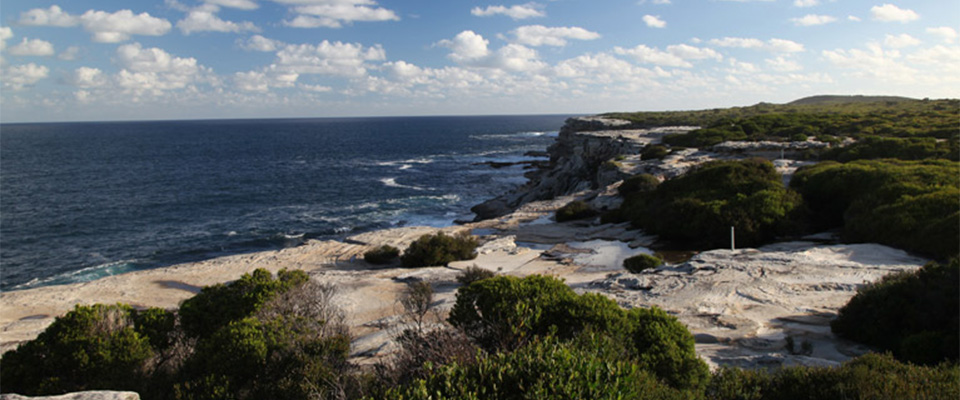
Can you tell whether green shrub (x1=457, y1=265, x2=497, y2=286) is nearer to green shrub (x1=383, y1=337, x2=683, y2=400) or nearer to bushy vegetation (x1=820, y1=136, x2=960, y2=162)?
green shrub (x1=383, y1=337, x2=683, y2=400)

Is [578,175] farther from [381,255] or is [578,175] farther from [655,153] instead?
[381,255]

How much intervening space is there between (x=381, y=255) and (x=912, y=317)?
1662 centimetres

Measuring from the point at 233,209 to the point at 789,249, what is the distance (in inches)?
1642

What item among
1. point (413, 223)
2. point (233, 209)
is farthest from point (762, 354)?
point (233, 209)

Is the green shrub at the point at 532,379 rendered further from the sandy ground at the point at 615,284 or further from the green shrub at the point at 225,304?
the green shrub at the point at 225,304

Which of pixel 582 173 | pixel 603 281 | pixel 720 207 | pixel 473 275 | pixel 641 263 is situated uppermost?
pixel 582 173

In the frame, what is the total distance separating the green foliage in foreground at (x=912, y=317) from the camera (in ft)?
25.8

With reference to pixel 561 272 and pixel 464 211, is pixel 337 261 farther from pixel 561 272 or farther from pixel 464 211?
pixel 464 211

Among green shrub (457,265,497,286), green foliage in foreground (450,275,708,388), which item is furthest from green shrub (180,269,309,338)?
green shrub (457,265,497,286)

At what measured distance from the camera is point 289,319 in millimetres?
8859

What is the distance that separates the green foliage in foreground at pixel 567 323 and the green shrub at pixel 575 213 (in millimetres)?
16398

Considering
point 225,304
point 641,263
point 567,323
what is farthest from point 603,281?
point 225,304

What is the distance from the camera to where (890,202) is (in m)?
16.6

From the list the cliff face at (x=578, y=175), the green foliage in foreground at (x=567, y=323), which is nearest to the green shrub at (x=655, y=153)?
the cliff face at (x=578, y=175)
